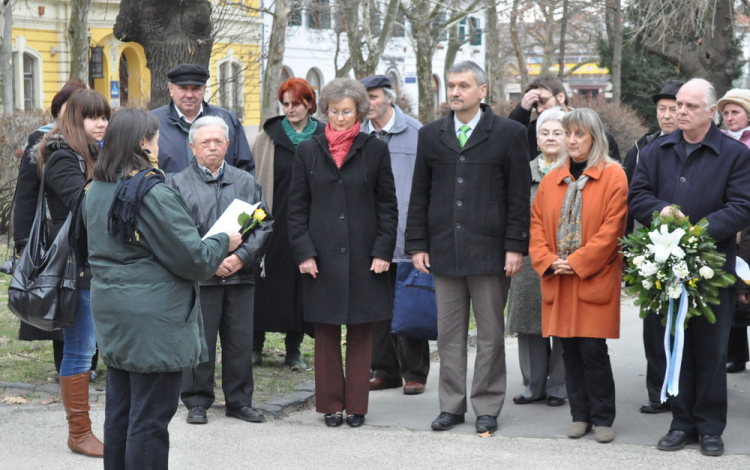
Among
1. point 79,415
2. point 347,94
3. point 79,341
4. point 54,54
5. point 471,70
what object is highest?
point 54,54

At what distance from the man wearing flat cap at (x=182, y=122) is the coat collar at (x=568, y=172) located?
2.17 m

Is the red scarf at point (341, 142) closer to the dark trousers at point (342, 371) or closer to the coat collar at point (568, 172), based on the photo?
the dark trousers at point (342, 371)

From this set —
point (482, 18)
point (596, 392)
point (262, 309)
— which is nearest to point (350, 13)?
point (262, 309)

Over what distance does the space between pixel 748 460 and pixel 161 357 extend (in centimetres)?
323

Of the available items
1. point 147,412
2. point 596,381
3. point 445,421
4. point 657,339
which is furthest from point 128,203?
point 657,339

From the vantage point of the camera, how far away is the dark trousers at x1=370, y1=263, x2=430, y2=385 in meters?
7.02

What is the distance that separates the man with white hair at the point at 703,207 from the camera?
5438mm

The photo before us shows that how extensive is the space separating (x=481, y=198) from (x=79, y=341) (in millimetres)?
A: 2490

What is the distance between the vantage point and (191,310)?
4.37 meters

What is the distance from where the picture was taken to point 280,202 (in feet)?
23.2

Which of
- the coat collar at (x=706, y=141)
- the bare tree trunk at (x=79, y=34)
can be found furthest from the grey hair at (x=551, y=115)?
the bare tree trunk at (x=79, y=34)

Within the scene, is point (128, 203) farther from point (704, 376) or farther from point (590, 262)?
point (704, 376)

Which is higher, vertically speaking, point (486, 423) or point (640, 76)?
point (640, 76)

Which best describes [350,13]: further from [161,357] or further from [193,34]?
[161,357]
